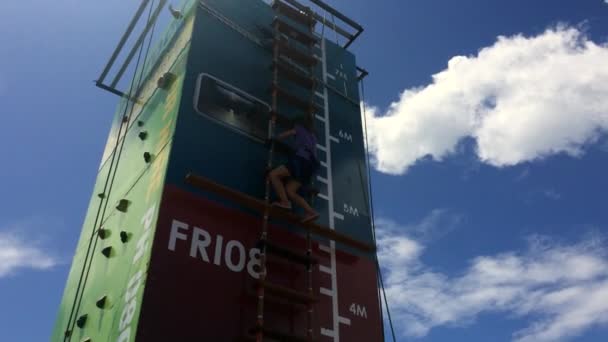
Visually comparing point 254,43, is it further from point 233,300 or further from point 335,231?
point 233,300

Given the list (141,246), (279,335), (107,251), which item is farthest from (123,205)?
(279,335)

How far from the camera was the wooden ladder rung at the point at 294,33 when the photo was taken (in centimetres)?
1003

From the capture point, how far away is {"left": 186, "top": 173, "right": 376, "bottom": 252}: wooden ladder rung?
6801 millimetres

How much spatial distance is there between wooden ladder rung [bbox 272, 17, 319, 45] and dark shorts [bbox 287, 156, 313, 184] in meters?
3.28

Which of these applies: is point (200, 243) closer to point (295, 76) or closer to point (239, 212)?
point (239, 212)

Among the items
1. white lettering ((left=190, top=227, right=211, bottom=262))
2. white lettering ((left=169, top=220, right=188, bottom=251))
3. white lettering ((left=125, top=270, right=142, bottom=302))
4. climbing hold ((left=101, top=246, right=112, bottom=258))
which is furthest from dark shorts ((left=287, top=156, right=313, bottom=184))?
climbing hold ((left=101, top=246, right=112, bottom=258))

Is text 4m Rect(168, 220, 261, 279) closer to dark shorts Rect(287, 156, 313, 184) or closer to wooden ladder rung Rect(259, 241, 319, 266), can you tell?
wooden ladder rung Rect(259, 241, 319, 266)

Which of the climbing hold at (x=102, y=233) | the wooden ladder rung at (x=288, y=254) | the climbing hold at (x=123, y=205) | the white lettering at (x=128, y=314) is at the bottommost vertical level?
the white lettering at (x=128, y=314)

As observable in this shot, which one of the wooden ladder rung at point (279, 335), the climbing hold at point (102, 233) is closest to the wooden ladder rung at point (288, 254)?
the wooden ladder rung at point (279, 335)

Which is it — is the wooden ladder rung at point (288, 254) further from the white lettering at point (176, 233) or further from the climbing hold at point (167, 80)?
the climbing hold at point (167, 80)

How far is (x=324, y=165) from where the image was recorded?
8719mm

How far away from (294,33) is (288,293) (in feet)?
18.2

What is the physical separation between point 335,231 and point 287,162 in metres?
1.30

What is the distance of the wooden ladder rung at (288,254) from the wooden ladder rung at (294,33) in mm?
4731
